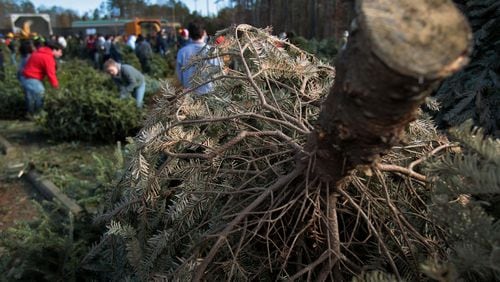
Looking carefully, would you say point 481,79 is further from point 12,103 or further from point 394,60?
point 12,103

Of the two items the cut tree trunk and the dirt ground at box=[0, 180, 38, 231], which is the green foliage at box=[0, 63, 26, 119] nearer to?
the dirt ground at box=[0, 180, 38, 231]

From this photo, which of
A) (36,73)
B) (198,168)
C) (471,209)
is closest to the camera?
(471,209)

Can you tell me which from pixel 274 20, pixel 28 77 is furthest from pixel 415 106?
pixel 274 20

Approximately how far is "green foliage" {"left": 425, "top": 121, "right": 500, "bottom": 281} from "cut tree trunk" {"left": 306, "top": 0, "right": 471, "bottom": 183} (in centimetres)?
22

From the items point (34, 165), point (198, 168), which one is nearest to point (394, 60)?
point (198, 168)

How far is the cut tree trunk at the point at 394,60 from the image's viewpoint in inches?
34.0

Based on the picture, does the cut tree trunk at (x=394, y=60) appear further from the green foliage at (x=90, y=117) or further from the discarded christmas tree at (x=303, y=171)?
the green foliage at (x=90, y=117)

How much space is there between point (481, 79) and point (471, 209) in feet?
7.89

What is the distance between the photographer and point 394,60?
2.82 ft

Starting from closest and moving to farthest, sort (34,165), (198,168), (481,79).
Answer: (198,168) → (481,79) → (34,165)

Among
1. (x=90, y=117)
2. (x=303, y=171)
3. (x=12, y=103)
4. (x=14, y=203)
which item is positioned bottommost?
(x=14, y=203)

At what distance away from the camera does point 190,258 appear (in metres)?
1.49

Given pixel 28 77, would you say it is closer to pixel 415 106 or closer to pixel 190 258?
pixel 190 258

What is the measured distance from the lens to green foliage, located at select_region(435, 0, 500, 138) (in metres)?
3.06
